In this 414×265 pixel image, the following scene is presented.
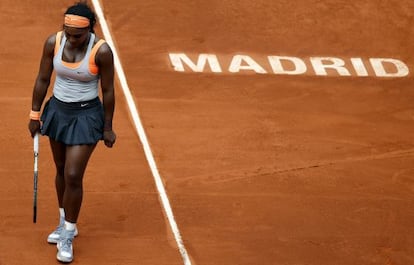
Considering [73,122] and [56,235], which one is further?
[56,235]

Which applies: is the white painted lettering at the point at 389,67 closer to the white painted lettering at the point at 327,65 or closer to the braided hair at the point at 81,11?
the white painted lettering at the point at 327,65

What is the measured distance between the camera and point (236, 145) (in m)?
10.5

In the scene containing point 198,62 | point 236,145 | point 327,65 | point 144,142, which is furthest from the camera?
point 327,65

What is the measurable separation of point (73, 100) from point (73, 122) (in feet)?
0.58

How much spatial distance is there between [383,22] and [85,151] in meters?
7.29

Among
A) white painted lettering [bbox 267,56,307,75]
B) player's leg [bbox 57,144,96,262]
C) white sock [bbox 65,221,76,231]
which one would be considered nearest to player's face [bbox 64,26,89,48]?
player's leg [bbox 57,144,96,262]

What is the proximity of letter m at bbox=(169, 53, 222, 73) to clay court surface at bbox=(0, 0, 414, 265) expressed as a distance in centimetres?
8

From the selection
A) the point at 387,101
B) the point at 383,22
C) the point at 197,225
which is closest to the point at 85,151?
the point at 197,225

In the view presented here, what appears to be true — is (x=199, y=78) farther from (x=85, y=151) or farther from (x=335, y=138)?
(x=85, y=151)

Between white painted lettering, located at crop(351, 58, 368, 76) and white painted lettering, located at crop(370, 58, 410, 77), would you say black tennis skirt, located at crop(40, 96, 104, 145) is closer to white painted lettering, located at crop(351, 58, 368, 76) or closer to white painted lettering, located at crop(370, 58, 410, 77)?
white painted lettering, located at crop(351, 58, 368, 76)

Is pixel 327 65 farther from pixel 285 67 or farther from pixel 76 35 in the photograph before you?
pixel 76 35

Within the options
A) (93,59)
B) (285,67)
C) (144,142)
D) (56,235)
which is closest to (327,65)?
(285,67)

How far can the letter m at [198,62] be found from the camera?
12.2m

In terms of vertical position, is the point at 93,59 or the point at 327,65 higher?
the point at 93,59
